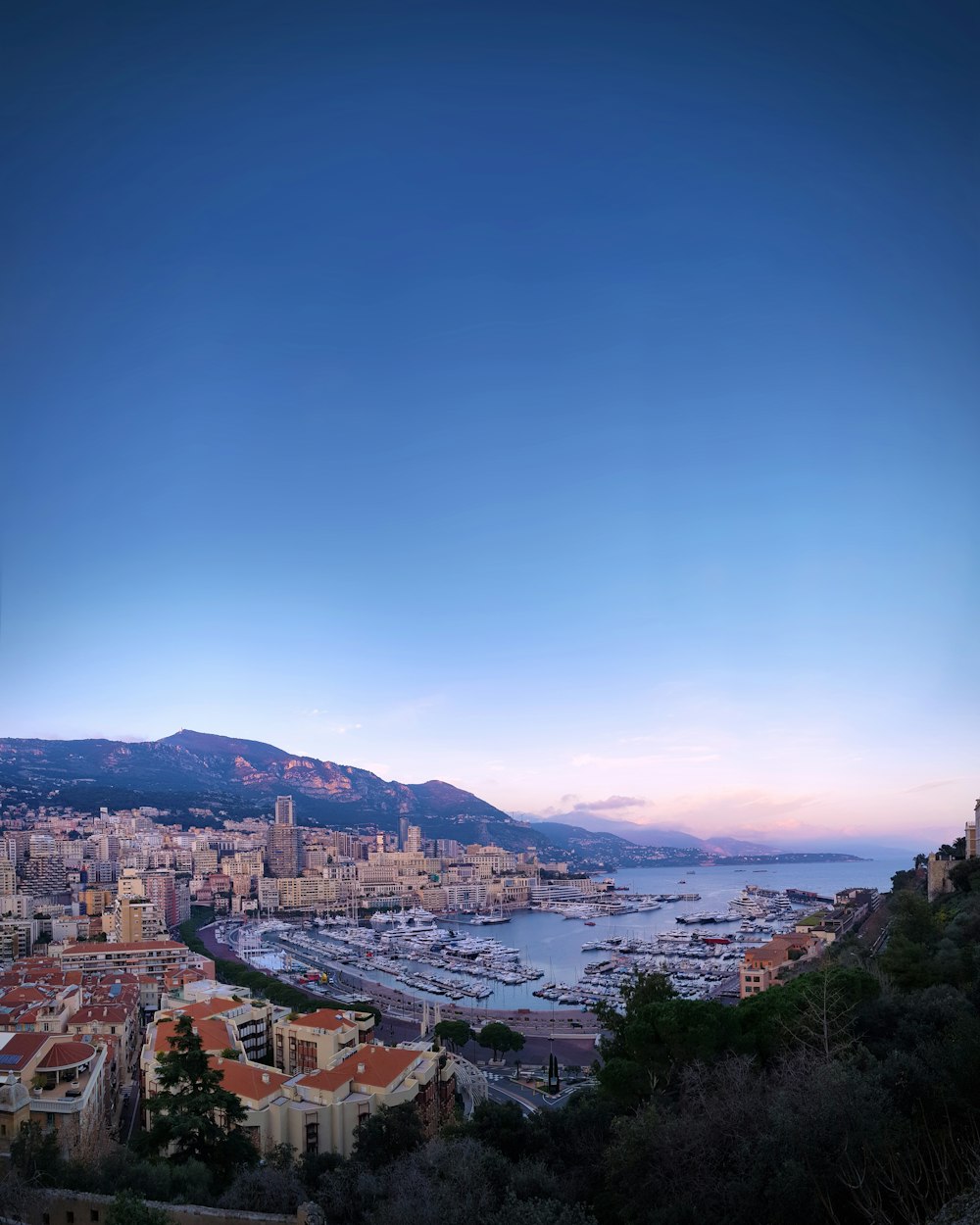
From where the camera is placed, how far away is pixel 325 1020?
29.5 feet

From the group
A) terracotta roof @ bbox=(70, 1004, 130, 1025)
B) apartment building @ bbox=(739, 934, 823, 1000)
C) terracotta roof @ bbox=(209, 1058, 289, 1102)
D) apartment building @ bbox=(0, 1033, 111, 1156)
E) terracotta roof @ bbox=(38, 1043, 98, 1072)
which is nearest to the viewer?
apartment building @ bbox=(0, 1033, 111, 1156)

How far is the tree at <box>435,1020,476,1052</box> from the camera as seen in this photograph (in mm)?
11445

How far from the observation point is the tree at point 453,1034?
11.4 m

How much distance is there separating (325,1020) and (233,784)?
79766 millimetres

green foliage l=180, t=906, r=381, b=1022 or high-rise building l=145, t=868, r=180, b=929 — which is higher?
green foliage l=180, t=906, r=381, b=1022

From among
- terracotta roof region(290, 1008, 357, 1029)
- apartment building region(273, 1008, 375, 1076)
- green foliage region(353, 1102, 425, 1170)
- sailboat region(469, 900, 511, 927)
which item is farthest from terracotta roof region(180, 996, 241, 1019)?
sailboat region(469, 900, 511, 927)

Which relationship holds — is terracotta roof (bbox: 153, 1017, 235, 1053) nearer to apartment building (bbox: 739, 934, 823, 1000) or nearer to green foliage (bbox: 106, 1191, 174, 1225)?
green foliage (bbox: 106, 1191, 174, 1225)

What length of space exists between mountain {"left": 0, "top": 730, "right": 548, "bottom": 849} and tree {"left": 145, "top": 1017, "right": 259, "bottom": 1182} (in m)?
50.7

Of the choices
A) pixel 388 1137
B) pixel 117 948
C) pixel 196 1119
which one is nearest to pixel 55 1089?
pixel 196 1119

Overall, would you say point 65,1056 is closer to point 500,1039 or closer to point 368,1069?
point 368,1069

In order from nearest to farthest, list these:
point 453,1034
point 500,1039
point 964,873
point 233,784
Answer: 1. point 500,1039
2. point 453,1034
3. point 964,873
4. point 233,784

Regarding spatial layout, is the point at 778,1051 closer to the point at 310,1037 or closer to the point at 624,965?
the point at 310,1037

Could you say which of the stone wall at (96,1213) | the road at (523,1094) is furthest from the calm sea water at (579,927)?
the stone wall at (96,1213)

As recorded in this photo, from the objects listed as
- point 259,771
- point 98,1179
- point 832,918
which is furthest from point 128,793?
point 98,1179
